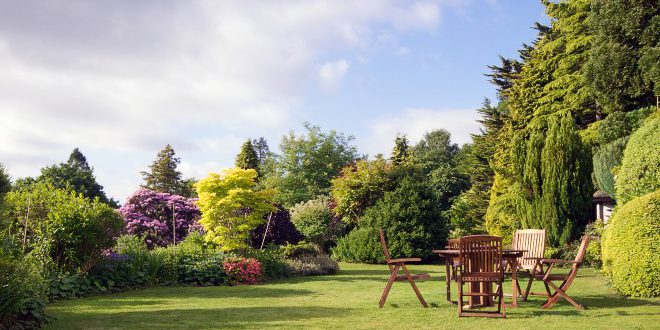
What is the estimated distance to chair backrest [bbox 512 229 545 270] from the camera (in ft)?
34.2

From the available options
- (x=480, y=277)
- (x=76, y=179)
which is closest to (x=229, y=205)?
(x=480, y=277)

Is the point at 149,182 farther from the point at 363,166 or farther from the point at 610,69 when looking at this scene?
the point at 610,69

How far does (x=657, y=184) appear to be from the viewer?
451 inches

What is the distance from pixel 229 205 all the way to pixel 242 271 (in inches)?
72.8

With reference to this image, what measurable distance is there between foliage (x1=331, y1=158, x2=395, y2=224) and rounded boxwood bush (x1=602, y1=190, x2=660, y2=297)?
1287 centimetres

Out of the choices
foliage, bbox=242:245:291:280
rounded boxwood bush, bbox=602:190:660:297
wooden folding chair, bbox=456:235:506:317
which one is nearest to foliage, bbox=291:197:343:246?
foliage, bbox=242:245:291:280

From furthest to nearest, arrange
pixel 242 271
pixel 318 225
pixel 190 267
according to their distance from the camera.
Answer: pixel 318 225
pixel 242 271
pixel 190 267

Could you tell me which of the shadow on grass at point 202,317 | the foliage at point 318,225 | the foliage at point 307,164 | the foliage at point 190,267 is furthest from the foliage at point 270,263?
the foliage at point 307,164

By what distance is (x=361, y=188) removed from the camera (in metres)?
23.6

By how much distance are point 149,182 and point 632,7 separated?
36.0m

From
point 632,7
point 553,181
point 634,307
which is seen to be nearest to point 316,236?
point 553,181

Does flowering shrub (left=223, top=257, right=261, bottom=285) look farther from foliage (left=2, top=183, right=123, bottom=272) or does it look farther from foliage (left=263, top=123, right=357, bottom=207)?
foliage (left=263, top=123, right=357, bottom=207)

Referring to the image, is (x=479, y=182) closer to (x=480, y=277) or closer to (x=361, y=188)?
(x=361, y=188)

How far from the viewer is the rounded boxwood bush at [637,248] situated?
10023 millimetres
